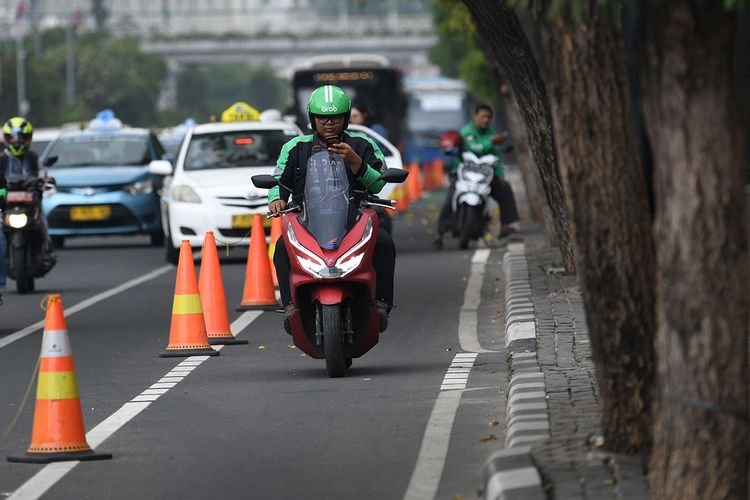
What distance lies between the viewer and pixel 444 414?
10.2 m

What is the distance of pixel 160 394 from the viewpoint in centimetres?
1127

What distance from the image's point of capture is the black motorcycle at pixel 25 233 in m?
18.7

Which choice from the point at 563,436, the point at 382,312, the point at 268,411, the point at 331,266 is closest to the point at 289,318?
the point at 331,266

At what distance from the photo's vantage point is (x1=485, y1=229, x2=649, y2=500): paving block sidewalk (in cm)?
714

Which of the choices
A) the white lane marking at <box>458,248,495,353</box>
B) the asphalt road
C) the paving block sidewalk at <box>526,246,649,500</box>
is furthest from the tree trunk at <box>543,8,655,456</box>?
the white lane marking at <box>458,248,495,353</box>

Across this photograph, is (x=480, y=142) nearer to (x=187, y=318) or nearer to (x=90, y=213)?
(x=90, y=213)

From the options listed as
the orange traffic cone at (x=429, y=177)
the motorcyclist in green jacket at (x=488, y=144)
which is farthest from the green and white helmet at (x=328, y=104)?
the orange traffic cone at (x=429, y=177)

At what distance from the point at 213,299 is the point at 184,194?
28.5ft

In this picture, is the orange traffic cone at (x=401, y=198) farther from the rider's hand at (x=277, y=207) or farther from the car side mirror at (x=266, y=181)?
the rider's hand at (x=277, y=207)

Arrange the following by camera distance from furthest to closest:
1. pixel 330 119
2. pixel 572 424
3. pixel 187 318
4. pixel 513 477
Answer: pixel 187 318 → pixel 330 119 → pixel 572 424 → pixel 513 477

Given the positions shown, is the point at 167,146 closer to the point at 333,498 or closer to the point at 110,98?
the point at 333,498

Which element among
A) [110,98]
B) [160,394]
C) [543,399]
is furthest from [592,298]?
[110,98]

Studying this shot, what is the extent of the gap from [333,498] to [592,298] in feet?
4.22

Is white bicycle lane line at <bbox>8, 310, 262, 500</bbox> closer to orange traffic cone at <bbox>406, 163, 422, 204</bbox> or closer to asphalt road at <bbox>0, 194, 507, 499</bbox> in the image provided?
asphalt road at <bbox>0, 194, 507, 499</bbox>
